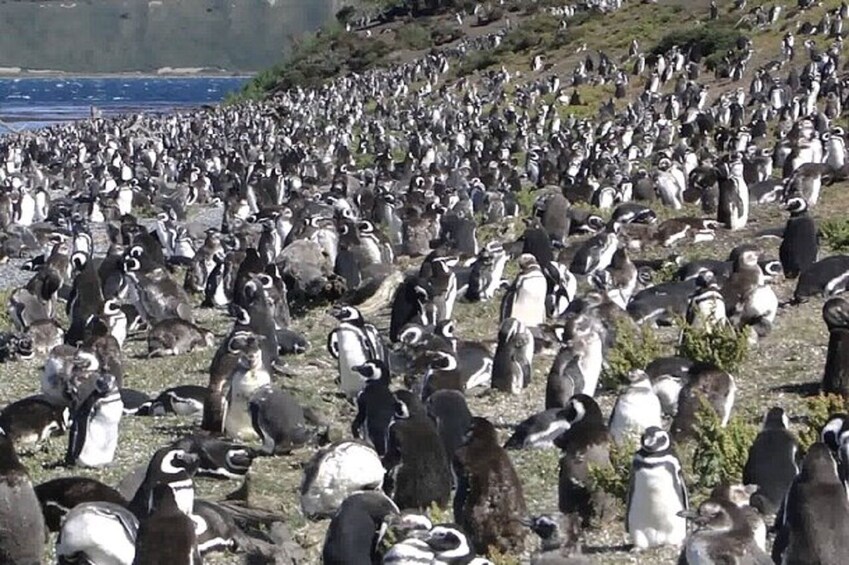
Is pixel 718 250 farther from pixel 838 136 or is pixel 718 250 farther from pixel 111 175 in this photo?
pixel 111 175

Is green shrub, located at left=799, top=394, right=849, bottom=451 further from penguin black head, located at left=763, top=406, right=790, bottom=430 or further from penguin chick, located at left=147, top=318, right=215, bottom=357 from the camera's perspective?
penguin chick, located at left=147, top=318, right=215, bottom=357

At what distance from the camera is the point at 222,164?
3853cm

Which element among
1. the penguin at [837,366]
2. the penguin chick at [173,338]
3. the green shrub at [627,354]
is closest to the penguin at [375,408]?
the green shrub at [627,354]

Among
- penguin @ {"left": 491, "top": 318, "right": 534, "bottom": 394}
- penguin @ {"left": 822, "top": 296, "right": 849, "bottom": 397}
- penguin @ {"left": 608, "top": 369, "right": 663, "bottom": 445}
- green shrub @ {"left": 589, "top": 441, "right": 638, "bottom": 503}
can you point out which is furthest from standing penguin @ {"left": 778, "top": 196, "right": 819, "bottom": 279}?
green shrub @ {"left": 589, "top": 441, "right": 638, "bottom": 503}

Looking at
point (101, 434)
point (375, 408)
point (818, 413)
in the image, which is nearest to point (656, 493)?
point (818, 413)

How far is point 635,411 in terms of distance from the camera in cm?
903

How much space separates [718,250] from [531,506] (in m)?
8.45

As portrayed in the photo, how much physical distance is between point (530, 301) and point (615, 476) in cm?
564

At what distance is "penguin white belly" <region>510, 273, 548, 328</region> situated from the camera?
13.5m

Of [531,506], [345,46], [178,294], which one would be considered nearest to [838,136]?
[178,294]

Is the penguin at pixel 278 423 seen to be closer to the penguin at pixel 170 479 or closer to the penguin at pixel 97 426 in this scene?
the penguin at pixel 97 426

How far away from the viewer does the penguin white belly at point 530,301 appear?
13.5 metres

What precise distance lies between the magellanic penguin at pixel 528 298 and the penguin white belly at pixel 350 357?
2.27 metres

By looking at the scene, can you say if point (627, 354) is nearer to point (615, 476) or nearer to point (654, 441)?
point (615, 476)
